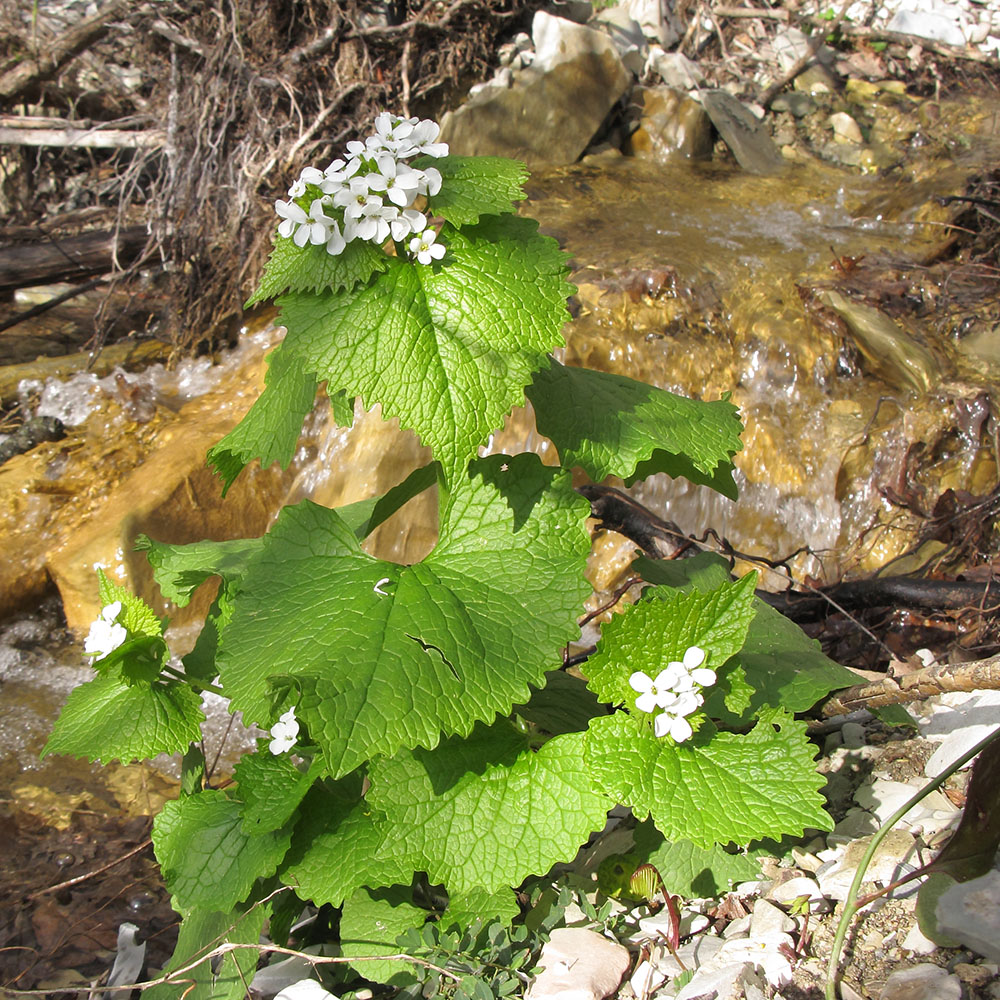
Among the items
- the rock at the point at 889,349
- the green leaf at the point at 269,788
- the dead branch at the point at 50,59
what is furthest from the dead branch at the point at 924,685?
the dead branch at the point at 50,59

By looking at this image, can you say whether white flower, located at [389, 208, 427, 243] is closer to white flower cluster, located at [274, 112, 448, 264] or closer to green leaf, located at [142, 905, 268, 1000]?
white flower cluster, located at [274, 112, 448, 264]

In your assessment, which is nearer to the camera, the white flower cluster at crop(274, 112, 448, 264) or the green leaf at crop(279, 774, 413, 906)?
the white flower cluster at crop(274, 112, 448, 264)

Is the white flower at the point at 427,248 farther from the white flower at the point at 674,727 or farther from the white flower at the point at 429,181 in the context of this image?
the white flower at the point at 674,727

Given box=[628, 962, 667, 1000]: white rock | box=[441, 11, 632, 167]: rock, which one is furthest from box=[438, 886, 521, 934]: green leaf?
box=[441, 11, 632, 167]: rock

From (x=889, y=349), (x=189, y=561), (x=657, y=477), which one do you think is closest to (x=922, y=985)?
(x=189, y=561)

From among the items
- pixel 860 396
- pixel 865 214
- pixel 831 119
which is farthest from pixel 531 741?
pixel 831 119

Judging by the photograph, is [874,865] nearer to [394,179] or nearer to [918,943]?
[918,943]
